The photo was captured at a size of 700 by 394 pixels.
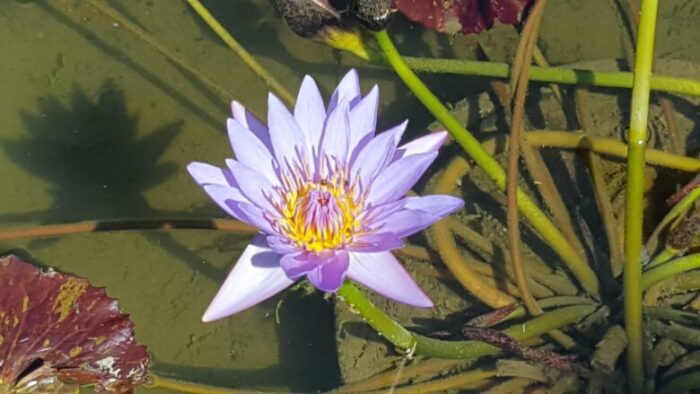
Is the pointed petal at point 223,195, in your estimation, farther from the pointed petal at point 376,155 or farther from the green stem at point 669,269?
the green stem at point 669,269

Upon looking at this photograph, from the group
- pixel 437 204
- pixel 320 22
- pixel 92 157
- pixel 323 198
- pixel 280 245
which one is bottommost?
pixel 92 157

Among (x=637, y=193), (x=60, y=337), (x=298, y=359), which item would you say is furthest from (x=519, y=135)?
(x=60, y=337)

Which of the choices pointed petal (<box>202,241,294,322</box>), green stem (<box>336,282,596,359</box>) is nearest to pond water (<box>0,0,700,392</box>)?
green stem (<box>336,282,596,359</box>)

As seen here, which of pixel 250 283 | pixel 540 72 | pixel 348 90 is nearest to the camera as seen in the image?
pixel 250 283

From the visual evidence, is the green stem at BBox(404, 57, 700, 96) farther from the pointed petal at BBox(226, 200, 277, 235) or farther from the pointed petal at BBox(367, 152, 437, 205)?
the pointed petal at BBox(226, 200, 277, 235)

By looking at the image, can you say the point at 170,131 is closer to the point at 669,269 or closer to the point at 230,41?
the point at 230,41

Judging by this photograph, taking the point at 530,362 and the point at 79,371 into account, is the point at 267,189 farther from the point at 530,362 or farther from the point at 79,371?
the point at 530,362

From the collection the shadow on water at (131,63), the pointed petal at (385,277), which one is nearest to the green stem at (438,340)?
the pointed petal at (385,277)
